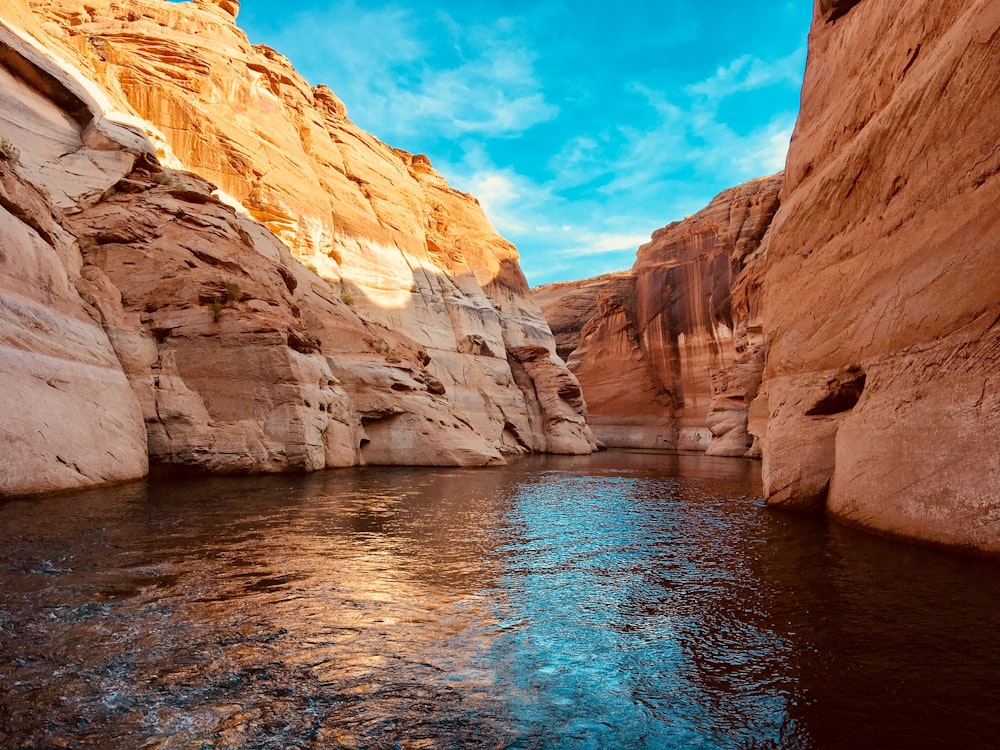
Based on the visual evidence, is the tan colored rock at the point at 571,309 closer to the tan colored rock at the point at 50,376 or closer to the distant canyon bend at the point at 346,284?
the distant canyon bend at the point at 346,284

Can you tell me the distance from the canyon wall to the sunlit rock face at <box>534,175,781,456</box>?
11.9m

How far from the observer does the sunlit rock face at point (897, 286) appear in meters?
5.71

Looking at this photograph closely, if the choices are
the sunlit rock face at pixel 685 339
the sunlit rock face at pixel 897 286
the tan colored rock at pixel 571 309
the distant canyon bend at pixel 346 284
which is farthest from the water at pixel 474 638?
the tan colored rock at pixel 571 309

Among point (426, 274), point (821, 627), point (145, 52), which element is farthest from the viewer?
point (426, 274)

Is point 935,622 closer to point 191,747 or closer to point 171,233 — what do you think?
point 191,747

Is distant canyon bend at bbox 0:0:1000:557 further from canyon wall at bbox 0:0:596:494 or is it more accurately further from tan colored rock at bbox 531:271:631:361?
tan colored rock at bbox 531:271:631:361

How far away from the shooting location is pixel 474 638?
365 centimetres

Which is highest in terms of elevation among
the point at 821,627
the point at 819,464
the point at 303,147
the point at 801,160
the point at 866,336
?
the point at 303,147

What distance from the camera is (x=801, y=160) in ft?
34.6

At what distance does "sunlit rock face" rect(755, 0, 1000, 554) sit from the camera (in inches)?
225

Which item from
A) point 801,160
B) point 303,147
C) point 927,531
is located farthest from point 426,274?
point 927,531

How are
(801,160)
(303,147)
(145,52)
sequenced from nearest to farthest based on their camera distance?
(801,160) → (145,52) → (303,147)

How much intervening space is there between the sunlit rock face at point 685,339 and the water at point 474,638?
103 feet

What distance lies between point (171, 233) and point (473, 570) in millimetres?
12840
